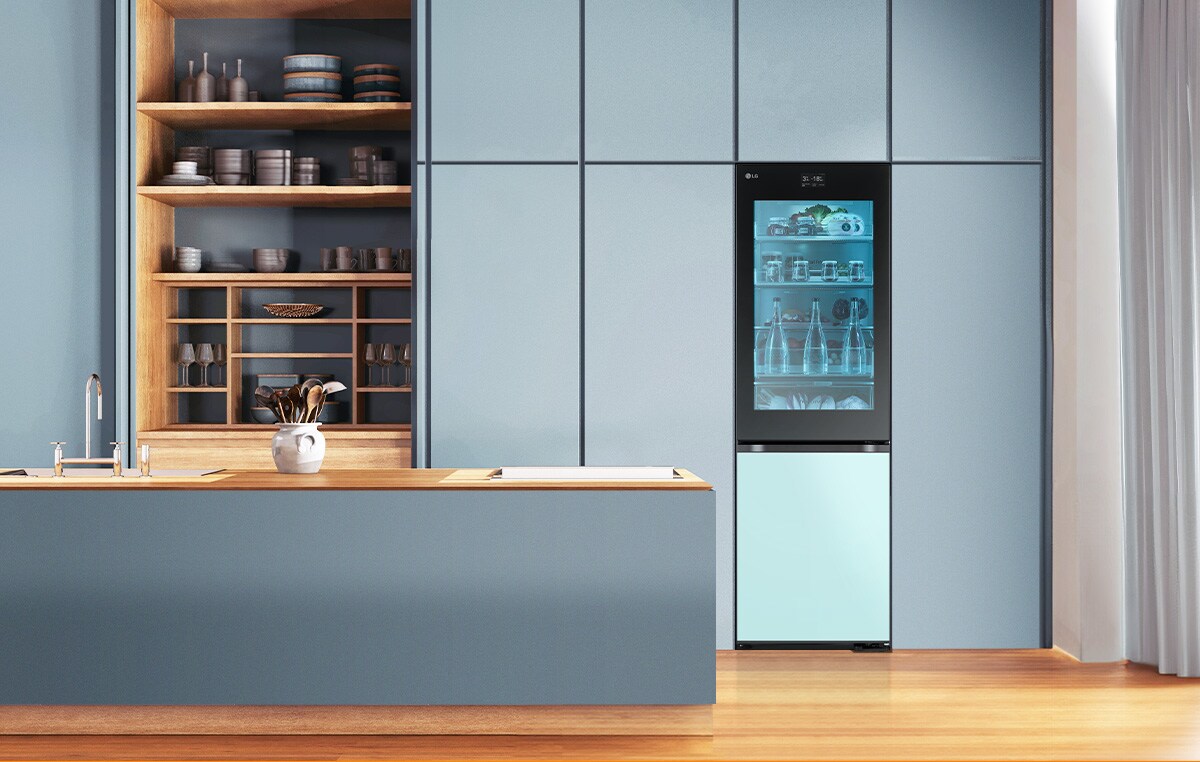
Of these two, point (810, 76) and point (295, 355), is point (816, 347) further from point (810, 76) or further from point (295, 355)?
point (295, 355)

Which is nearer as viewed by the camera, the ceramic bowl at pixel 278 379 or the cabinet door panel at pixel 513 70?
the cabinet door panel at pixel 513 70

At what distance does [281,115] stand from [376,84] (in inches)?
18.3

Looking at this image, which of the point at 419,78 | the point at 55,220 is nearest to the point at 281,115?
the point at 419,78

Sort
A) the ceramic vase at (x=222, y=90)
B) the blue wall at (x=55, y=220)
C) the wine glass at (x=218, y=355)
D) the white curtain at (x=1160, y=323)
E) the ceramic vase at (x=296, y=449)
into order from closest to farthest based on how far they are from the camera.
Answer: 1. the ceramic vase at (x=296, y=449)
2. the white curtain at (x=1160, y=323)
3. the blue wall at (x=55, y=220)
4. the ceramic vase at (x=222, y=90)
5. the wine glass at (x=218, y=355)

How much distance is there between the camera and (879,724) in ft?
10.8

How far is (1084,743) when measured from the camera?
3.10 meters

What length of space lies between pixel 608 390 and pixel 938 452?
55.6 inches

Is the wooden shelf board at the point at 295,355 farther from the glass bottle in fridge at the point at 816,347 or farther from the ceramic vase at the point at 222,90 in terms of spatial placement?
the glass bottle in fridge at the point at 816,347

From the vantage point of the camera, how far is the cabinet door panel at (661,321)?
13.9ft

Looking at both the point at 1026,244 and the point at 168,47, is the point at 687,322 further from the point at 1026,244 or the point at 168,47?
the point at 168,47

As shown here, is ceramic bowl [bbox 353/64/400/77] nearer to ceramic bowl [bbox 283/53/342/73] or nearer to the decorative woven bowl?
ceramic bowl [bbox 283/53/342/73]

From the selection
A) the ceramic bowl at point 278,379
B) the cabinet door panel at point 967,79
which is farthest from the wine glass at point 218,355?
the cabinet door panel at point 967,79

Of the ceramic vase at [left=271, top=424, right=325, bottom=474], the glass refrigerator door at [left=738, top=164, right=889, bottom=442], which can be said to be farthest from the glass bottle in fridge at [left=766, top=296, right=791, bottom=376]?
the ceramic vase at [left=271, top=424, right=325, bottom=474]

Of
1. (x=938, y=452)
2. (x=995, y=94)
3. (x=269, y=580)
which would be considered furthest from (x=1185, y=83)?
(x=269, y=580)
